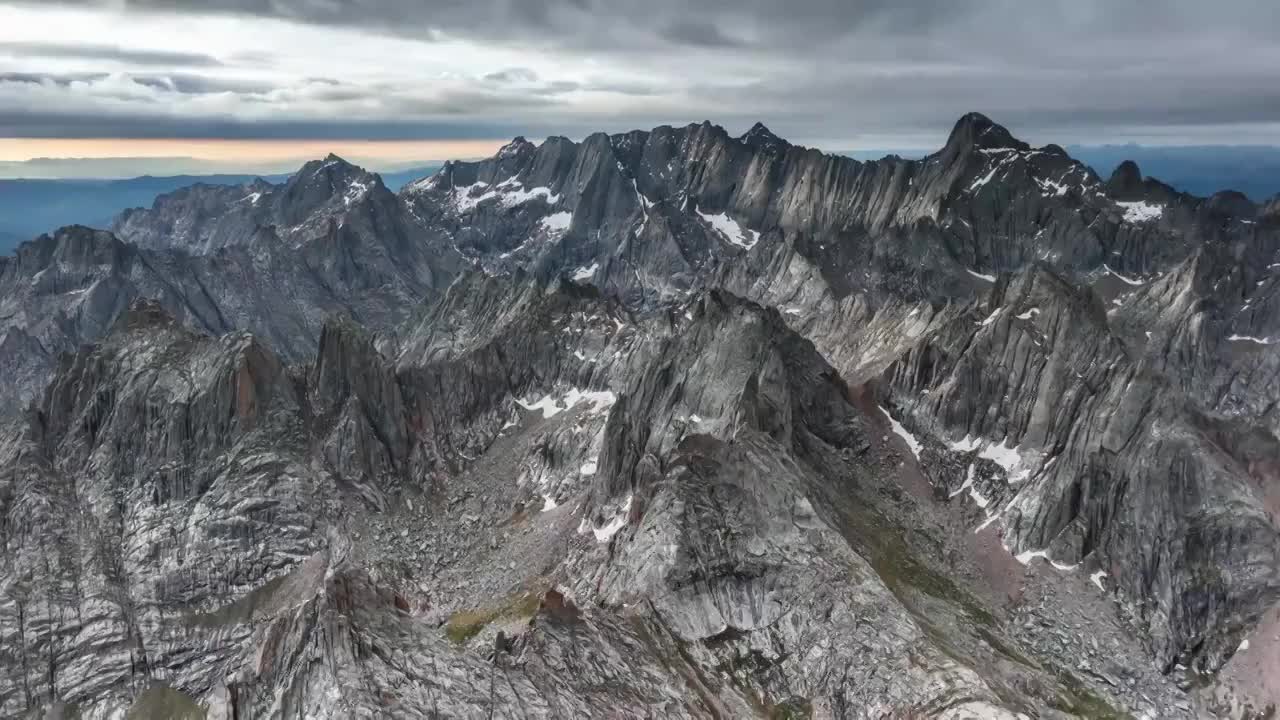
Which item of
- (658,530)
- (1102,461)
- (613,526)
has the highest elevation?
(1102,461)

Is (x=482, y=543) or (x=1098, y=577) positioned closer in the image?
(x=1098, y=577)

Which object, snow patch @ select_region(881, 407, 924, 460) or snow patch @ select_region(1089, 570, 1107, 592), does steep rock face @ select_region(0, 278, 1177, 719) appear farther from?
snow patch @ select_region(1089, 570, 1107, 592)

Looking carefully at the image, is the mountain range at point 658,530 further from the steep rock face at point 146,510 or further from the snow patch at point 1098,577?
the steep rock face at point 146,510

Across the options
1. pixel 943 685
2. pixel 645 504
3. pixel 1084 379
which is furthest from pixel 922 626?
pixel 1084 379

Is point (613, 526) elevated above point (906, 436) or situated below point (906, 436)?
below

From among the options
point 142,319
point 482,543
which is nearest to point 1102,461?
point 482,543

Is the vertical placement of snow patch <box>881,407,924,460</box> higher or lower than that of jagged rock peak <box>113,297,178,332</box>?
lower

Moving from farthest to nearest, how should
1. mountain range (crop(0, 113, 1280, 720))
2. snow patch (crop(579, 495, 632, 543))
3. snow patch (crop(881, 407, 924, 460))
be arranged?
1. snow patch (crop(881, 407, 924, 460))
2. snow patch (crop(579, 495, 632, 543))
3. mountain range (crop(0, 113, 1280, 720))

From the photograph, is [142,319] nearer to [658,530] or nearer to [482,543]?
[482,543]

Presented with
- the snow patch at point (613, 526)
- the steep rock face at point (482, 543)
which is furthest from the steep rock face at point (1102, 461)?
the snow patch at point (613, 526)

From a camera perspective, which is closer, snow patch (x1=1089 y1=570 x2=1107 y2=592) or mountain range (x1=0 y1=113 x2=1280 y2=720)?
mountain range (x1=0 y1=113 x2=1280 y2=720)

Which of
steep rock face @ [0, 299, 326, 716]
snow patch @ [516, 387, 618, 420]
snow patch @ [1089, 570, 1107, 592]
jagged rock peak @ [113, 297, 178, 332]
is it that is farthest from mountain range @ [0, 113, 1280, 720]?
snow patch @ [516, 387, 618, 420]
